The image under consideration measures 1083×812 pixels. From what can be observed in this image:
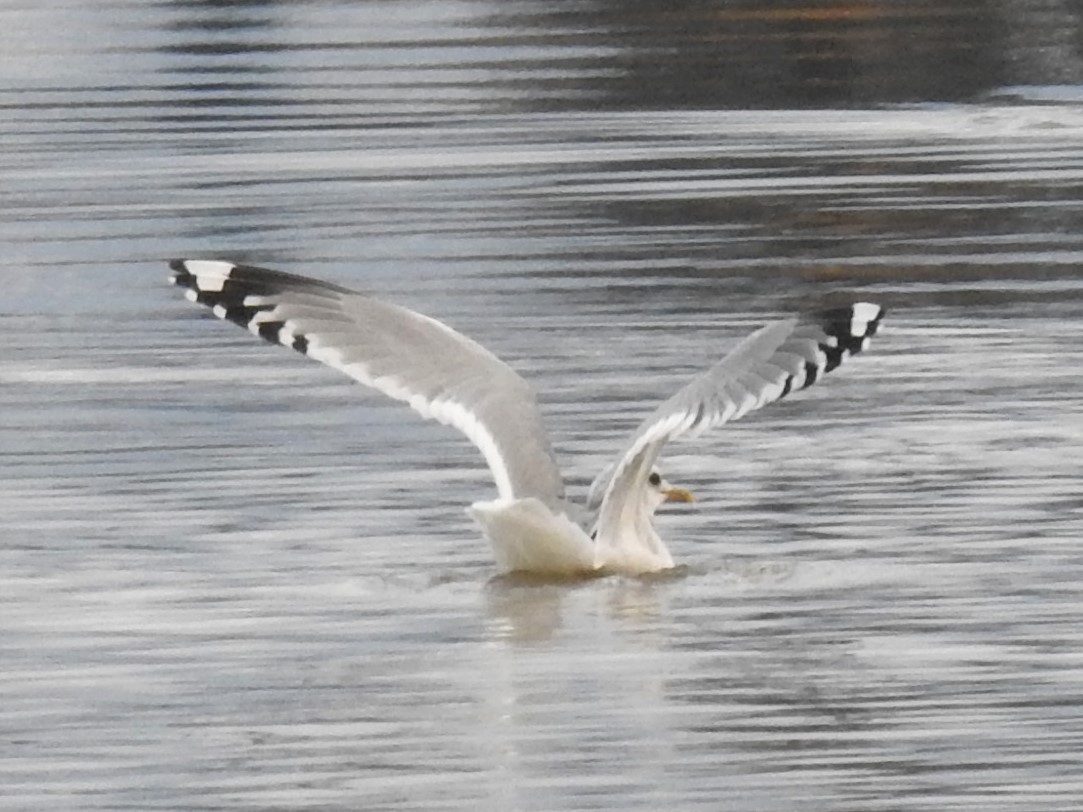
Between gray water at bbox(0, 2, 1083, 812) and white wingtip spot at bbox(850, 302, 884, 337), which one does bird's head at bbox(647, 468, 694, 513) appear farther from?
white wingtip spot at bbox(850, 302, 884, 337)

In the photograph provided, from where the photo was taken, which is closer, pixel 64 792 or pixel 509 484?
pixel 64 792

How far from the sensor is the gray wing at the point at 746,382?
1034 cm

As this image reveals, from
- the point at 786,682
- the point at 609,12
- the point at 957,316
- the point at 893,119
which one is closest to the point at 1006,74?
the point at 893,119

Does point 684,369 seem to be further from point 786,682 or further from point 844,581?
point 786,682

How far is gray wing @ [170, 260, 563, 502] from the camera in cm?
1072

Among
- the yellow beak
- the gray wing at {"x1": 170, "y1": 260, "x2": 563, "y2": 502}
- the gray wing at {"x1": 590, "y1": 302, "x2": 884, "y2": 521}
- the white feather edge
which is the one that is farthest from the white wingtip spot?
the white feather edge

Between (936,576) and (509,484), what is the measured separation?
116 cm

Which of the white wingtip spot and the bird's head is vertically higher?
the white wingtip spot

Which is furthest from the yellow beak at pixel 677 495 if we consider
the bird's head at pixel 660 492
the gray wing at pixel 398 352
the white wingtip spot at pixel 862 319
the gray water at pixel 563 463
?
the white wingtip spot at pixel 862 319

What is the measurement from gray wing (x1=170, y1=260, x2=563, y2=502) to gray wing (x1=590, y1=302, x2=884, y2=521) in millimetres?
244

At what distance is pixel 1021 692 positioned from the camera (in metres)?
8.75

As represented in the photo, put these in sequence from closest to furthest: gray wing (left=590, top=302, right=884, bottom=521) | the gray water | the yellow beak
A: the gray water < gray wing (left=590, top=302, right=884, bottom=521) < the yellow beak

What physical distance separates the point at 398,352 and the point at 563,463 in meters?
1.19

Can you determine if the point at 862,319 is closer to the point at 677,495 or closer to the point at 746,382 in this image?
the point at 746,382
